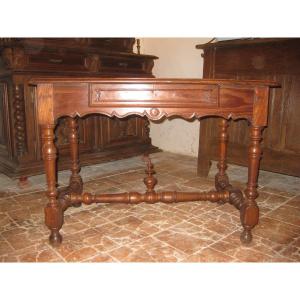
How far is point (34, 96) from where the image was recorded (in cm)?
316

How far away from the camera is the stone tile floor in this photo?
5.78 ft

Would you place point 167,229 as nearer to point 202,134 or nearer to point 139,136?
point 202,134

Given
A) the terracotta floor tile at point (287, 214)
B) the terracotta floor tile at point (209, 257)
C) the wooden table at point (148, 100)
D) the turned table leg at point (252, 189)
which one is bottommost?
the terracotta floor tile at point (209, 257)

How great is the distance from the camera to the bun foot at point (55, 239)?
1877 millimetres

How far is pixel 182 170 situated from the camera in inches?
142

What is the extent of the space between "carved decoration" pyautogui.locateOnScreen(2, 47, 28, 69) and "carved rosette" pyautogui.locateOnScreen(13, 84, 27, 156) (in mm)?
199

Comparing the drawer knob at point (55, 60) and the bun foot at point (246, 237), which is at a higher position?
the drawer knob at point (55, 60)

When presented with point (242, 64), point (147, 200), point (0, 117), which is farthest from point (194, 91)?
point (0, 117)

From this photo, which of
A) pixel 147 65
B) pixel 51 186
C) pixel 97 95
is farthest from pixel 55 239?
pixel 147 65

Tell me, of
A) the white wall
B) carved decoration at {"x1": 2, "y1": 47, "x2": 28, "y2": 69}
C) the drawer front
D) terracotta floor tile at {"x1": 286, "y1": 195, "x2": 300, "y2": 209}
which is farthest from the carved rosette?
terracotta floor tile at {"x1": 286, "y1": 195, "x2": 300, "y2": 209}

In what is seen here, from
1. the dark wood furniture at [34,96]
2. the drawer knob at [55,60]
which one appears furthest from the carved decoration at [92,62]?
the drawer knob at [55,60]

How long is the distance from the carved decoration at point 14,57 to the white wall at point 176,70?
84.2 inches

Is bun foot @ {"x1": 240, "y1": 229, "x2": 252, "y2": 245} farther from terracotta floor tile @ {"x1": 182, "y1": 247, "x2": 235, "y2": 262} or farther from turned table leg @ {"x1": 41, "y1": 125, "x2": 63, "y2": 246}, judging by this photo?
turned table leg @ {"x1": 41, "y1": 125, "x2": 63, "y2": 246}

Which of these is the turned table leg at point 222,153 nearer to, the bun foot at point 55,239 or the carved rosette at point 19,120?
the bun foot at point 55,239
